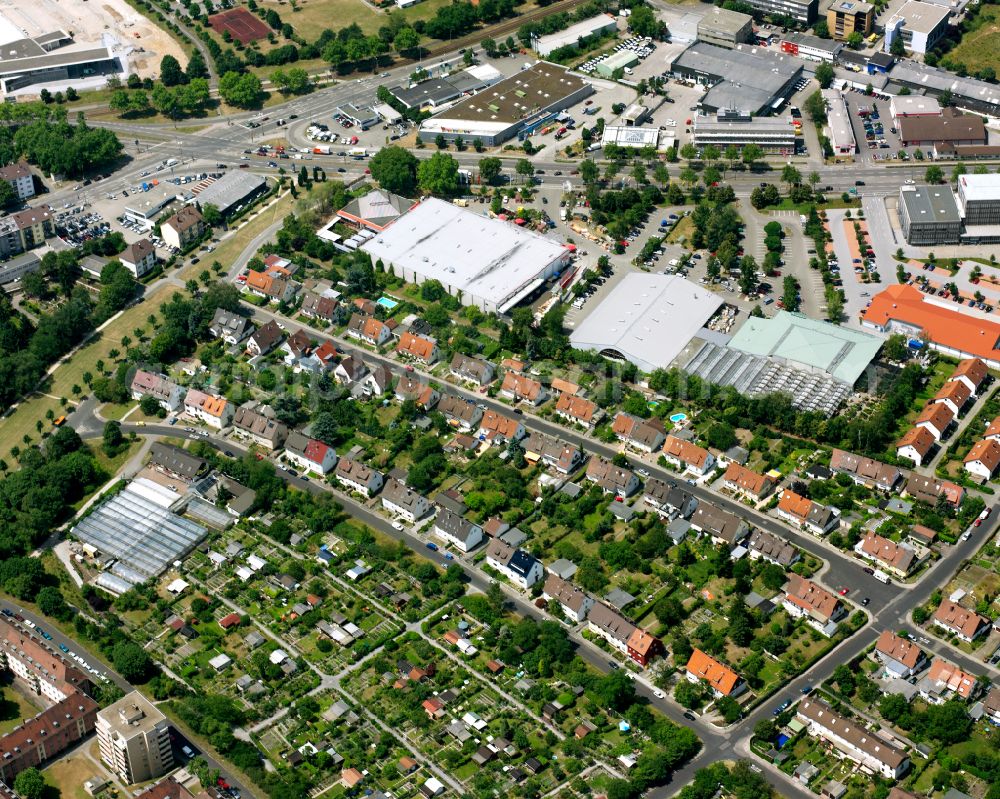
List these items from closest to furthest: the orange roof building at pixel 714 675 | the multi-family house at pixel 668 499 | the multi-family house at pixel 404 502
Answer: the orange roof building at pixel 714 675, the multi-family house at pixel 668 499, the multi-family house at pixel 404 502

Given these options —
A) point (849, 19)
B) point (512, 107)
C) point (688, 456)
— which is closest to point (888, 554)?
point (688, 456)

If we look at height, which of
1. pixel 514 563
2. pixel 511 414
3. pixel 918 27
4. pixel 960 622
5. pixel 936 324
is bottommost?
pixel 960 622

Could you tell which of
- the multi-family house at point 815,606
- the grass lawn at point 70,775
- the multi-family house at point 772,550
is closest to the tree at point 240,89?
the multi-family house at point 772,550

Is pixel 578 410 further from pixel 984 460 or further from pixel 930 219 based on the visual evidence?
pixel 930 219

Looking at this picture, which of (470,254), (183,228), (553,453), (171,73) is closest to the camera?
(553,453)

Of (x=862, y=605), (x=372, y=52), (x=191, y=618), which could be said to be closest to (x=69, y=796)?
(x=191, y=618)

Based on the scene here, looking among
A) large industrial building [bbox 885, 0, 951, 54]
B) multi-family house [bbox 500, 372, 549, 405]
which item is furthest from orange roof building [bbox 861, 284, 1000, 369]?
large industrial building [bbox 885, 0, 951, 54]

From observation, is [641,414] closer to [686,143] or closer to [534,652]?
[534,652]

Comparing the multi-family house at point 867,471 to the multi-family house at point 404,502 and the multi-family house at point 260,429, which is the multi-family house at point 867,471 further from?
the multi-family house at point 260,429
